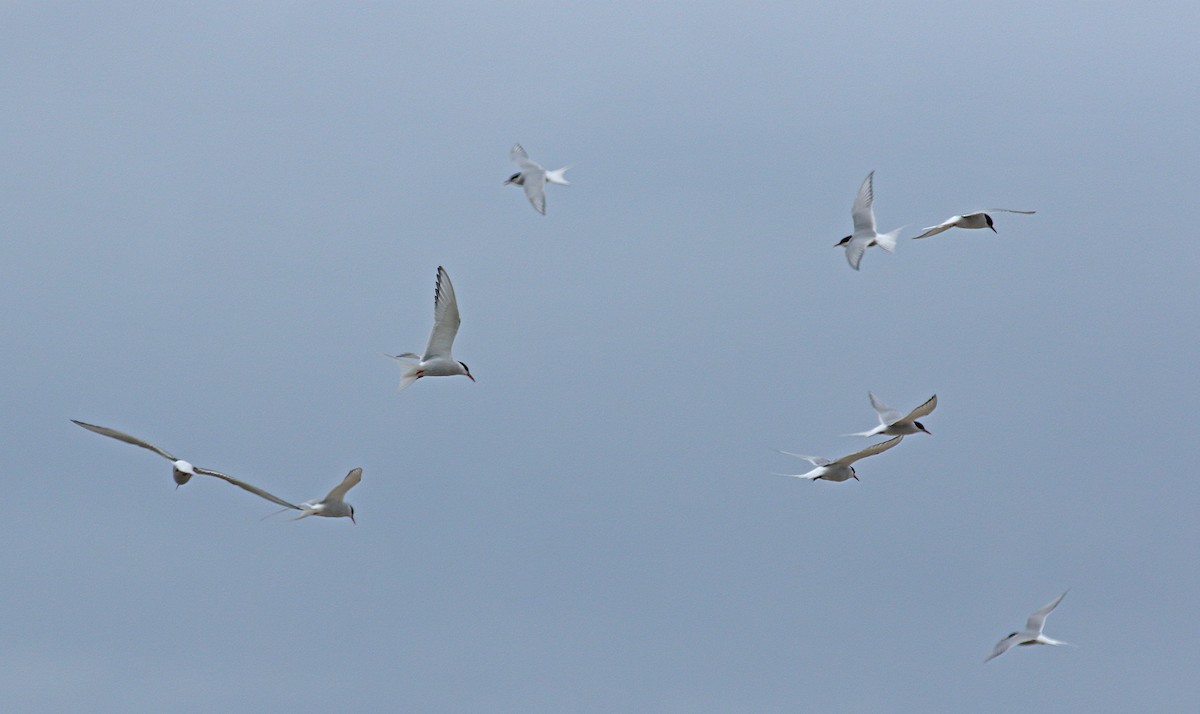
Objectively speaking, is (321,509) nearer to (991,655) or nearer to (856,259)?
Result: (856,259)

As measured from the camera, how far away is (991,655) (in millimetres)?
26406

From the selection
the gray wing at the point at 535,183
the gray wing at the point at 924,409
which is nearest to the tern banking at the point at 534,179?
the gray wing at the point at 535,183

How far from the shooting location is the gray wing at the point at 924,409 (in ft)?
68.3

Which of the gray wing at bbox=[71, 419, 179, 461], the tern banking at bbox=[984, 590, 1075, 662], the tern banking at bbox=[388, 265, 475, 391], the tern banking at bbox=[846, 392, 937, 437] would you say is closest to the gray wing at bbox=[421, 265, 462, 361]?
the tern banking at bbox=[388, 265, 475, 391]

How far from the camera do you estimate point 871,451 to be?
72.7 ft

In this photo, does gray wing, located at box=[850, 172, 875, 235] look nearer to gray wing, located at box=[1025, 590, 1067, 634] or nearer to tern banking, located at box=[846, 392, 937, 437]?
tern banking, located at box=[846, 392, 937, 437]

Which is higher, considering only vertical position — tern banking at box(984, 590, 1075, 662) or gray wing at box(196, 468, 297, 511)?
gray wing at box(196, 468, 297, 511)

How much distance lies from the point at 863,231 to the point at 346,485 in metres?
10.5

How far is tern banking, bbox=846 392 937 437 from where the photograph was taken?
839 inches

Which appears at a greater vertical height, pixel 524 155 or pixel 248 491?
pixel 524 155

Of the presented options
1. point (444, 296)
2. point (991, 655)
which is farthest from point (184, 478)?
point (991, 655)

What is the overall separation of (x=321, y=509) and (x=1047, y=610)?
13.6 m

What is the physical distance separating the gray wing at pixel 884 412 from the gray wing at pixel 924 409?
0.63 metres

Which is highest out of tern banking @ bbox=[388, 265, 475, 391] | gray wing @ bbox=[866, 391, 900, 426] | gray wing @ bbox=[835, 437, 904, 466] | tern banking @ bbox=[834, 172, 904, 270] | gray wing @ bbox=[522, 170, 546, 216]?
gray wing @ bbox=[522, 170, 546, 216]
